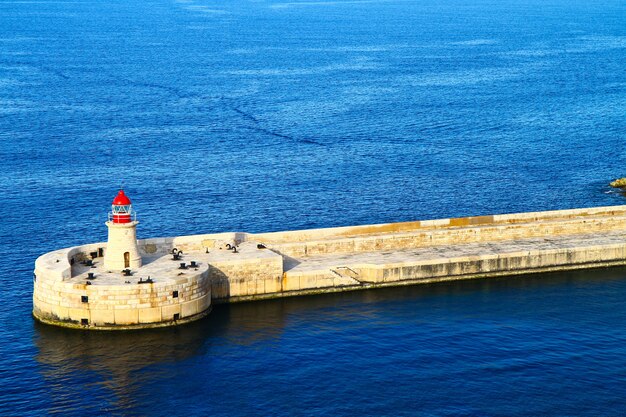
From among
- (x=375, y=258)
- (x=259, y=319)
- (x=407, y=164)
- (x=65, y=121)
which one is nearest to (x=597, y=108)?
(x=407, y=164)

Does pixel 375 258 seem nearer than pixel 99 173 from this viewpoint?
Yes

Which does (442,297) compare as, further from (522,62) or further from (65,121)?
(522,62)

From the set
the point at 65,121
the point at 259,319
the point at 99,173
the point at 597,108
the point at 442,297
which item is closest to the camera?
the point at 259,319

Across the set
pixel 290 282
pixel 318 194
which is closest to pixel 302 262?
pixel 290 282

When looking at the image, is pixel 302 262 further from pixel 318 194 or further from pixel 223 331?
pixel 318 194

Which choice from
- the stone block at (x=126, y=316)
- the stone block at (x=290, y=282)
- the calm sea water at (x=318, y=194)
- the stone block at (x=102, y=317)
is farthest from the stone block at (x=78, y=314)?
the stone block at (x=290, y=282)

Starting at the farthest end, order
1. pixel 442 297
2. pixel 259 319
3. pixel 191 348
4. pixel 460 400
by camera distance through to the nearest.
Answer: pixel 442 297 → pixel 259 319 → pixel 191 348 → pixel 460 400
